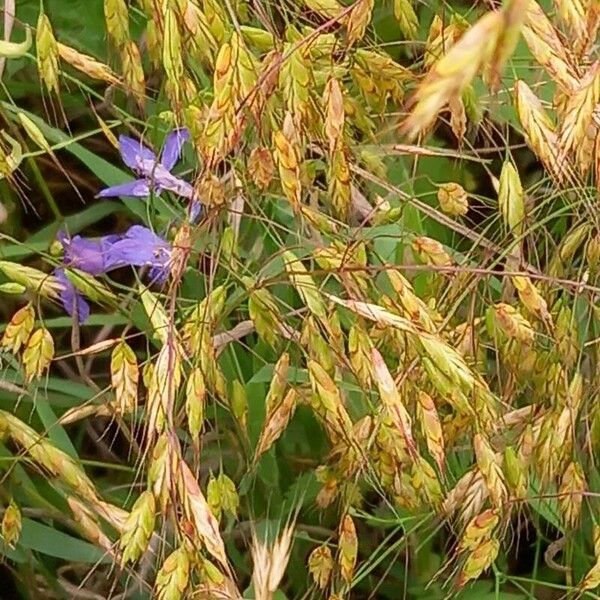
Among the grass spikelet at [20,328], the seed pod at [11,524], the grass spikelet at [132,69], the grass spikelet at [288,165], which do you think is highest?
the grass spikelet at [132,69]

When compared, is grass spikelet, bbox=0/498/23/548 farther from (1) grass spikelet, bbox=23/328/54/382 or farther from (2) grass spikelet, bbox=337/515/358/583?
(2) grass spikelet, bbox=337/515/358/583

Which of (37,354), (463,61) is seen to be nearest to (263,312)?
(37,354)

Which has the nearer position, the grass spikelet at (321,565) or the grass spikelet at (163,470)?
the grass spikelet at (163,470)

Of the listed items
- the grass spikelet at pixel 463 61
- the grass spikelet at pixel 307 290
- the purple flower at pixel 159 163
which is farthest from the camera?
the purple flower at pixel 159 163

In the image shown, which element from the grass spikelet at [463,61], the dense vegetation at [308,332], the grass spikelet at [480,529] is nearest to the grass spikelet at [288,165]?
the dense vegetation at [308,332]

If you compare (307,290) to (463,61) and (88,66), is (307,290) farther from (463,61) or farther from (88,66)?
(463,61)

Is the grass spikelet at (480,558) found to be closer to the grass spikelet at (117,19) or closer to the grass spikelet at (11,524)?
the grass spikelet at (11,524)
